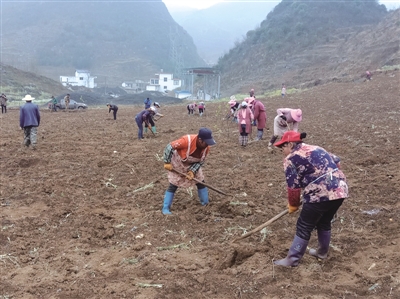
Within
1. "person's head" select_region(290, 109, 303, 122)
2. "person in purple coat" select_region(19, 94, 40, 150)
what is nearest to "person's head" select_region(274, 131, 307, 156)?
"person's head" select_region(290, 109, 303, 122)

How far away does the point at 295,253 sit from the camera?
384cm

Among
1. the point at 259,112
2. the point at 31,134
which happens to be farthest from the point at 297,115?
the point at 31,134

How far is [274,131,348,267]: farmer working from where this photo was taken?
3.64 meters

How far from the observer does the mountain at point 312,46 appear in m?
44.1

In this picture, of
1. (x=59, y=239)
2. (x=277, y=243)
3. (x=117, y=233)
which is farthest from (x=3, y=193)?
(x=277, y=243)

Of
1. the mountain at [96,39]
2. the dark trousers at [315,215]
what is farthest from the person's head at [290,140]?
the mountain at [96,39]

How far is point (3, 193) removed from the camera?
6637 mm

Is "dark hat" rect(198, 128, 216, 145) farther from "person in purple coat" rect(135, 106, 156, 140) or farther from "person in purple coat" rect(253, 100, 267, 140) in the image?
"person in purple coat" rect(135, 106, 156, 140)

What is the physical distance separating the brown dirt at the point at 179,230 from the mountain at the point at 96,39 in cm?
8600

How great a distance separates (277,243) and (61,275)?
233 centimetres

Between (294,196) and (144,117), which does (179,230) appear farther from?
(144,117)

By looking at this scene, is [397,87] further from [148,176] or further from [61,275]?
[61,275]

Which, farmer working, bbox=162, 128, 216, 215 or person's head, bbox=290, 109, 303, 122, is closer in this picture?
farmer working, bbox=162, 128, 216, 215

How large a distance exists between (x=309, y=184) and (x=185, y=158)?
2081mm
